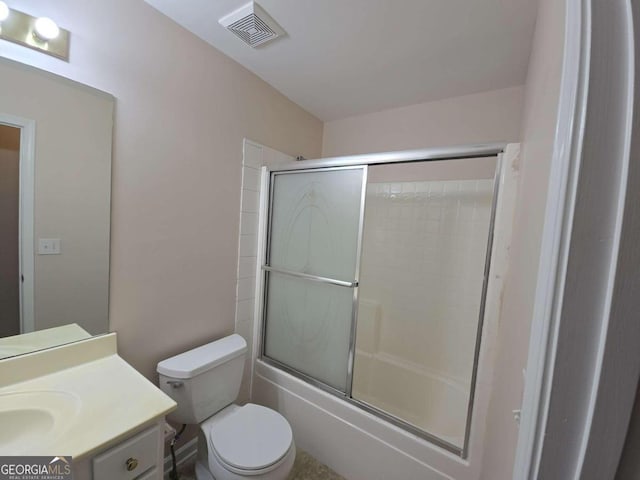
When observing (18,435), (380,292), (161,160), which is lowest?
(18,435)

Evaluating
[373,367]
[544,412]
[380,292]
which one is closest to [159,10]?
[544,412]

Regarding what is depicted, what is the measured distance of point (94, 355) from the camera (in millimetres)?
1155

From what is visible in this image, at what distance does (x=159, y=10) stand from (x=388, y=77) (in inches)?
50.6

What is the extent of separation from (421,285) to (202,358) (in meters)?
1.62

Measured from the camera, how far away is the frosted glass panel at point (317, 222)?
1.57 metres

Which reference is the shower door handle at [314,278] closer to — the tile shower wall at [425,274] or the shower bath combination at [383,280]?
the shower bath combination at [383,280]

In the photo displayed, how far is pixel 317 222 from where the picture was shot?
172cm

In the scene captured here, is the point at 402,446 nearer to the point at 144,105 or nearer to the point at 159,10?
the point at 144,105

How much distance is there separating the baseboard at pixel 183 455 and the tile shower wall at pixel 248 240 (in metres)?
0.38

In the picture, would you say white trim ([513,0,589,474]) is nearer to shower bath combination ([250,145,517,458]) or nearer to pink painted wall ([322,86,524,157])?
shower bath combination ([250,145,517,458])

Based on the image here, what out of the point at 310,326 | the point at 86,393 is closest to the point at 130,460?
the point at 86,393

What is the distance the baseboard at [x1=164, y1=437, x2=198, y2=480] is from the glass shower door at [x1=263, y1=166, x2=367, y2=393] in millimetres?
657

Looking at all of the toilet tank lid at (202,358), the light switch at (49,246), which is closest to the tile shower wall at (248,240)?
the toilet tank lid at (202,358)

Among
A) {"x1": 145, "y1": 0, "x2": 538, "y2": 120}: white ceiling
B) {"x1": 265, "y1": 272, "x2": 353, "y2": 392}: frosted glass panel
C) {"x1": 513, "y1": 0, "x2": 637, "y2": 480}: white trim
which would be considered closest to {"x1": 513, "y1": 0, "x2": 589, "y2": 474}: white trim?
{"x1": 513, "y1": 0, "x2": 637, "y2": 480}: white trim
